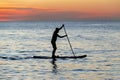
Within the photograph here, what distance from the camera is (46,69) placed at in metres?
20.3

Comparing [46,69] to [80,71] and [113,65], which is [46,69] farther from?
[113,65]

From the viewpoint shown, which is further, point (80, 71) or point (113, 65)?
point (113, 65)

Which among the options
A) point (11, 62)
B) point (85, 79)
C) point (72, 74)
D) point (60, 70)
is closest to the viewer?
point (85, 79)

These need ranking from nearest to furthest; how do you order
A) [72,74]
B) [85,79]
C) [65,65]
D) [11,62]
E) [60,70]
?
[85,79]
[72,74]
[60,70]
[65,65]
[11,62]

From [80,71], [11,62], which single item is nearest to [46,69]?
[80,71]

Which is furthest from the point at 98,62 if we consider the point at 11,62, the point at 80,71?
the point at 11,62

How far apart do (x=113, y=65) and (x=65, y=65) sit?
3.02 m

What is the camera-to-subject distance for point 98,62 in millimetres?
23438

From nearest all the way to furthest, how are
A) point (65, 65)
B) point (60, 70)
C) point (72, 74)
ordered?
point (72, 74) < point (60, 70) < point (65, 65)

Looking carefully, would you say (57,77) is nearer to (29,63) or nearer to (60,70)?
(60,70)

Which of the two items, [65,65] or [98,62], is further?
[98,62]

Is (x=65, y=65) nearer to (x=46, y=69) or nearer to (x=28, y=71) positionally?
(x=46, y=69)

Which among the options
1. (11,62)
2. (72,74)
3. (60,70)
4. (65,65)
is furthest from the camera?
(11,62)

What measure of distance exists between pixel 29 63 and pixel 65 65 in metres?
2.50
